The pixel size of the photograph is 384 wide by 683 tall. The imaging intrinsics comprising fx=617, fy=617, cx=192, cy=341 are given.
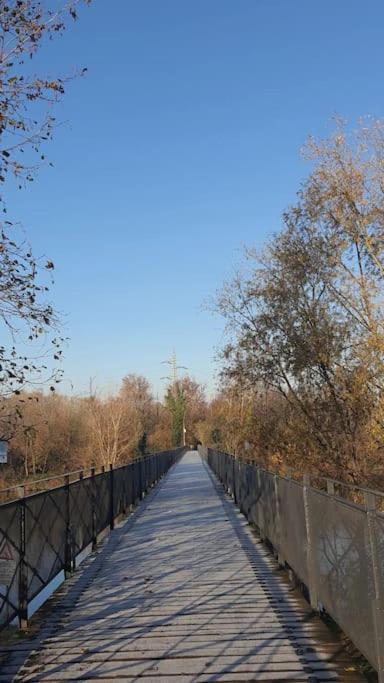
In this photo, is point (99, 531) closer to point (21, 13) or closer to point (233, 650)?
point (233, 650)

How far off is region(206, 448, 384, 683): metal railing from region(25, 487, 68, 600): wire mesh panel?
113 inches

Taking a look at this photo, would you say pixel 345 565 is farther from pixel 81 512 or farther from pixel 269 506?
pixel 81 512

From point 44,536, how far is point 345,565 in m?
3.81

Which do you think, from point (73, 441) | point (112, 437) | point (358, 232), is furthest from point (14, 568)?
point (73, 441)

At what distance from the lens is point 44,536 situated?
715 cm

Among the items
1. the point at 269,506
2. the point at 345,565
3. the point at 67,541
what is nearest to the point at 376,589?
the point at 345,565

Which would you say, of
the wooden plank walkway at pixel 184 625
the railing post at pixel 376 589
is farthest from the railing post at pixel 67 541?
the railing post at pixel 376 589

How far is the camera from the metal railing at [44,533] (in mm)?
5694

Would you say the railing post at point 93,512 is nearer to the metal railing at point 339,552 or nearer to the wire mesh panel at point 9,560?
the metal railing at point 339,552

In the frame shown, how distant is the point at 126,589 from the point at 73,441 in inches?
1858

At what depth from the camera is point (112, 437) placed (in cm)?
4525

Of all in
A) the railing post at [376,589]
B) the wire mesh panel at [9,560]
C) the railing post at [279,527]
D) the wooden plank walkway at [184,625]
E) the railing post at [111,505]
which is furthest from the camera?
the railing post at [111,505]

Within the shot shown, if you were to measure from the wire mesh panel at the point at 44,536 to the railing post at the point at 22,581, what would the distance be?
10 cm

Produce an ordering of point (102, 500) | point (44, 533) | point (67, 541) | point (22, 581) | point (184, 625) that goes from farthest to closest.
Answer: point (102, 500)
point (67, 541)
point (44, 533)
point (22, 581)
point (184, 625)
